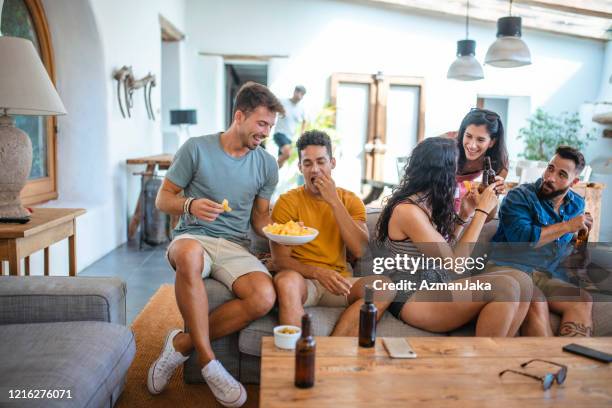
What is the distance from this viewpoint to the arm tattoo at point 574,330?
209 centimetres

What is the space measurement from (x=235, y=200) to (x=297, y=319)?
62 cm

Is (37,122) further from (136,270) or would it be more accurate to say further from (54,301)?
(54,301)

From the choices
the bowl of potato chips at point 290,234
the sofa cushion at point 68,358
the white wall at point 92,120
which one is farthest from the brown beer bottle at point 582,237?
the white wall at point 92,120

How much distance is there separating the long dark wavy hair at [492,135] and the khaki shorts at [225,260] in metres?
1.18

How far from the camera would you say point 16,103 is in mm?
2250

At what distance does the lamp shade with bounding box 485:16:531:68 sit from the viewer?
4.45 metres

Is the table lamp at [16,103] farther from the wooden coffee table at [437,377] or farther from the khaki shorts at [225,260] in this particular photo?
the wooden coffee table at [437,377]

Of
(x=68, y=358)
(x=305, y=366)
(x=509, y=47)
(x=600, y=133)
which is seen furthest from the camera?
(x=600, y=133)

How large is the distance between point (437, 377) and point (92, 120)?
4.07m

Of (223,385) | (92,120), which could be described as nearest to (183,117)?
(92,120)

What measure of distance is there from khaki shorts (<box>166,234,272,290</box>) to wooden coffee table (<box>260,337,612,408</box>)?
0.53m

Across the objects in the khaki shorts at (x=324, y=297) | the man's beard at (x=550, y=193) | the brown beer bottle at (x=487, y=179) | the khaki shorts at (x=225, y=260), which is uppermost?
the brown beer bottle at (x=487, y=179)

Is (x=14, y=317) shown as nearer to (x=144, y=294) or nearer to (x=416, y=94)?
(x=144, y=294)

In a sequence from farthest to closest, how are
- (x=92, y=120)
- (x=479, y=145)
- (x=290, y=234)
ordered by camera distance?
(x=92, y=120), (x=479, y=145), (x=290, y=234)
